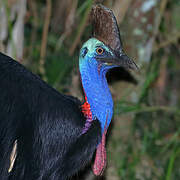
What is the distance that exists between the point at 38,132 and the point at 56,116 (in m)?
0.14

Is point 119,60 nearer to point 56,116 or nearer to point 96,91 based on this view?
point 96,91

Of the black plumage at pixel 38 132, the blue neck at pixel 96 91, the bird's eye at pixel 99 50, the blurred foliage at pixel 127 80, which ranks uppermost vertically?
the bird's eye at pixel 99 50

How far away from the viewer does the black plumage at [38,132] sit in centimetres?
259

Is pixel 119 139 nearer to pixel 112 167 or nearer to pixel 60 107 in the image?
A: pixel 112 167

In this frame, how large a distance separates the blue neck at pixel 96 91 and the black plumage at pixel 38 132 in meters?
0.07

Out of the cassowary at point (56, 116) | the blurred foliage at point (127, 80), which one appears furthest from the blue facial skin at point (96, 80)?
the blurred foliage at point (127, 80)

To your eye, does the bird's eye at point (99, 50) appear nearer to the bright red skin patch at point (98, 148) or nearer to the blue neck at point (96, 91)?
A: the blue neck at point (96, 91)

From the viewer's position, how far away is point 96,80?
2.73 metres

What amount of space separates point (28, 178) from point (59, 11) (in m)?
2.80

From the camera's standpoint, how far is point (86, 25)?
4125mm

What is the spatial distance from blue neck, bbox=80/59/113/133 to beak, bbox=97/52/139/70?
0.05 metres

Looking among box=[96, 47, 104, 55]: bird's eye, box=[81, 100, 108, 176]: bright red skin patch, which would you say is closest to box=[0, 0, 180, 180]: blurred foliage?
box=[81, 100, 108, 176]: bright red skin patch

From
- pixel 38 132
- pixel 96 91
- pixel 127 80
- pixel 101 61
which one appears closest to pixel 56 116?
pixel 38 132

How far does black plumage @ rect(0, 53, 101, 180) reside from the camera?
8.50 feet
